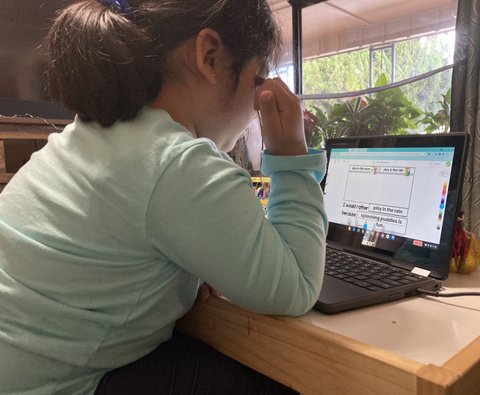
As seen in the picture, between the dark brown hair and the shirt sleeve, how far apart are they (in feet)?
0.50

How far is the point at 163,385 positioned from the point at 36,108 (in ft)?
4.93

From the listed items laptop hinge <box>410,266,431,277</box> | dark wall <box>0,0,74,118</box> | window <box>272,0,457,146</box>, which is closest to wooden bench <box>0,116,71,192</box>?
dark wall <box>0,0,74,118</box>

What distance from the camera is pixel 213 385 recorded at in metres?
0.62

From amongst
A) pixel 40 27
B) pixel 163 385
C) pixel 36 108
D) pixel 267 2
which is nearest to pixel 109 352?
pixel 163 385

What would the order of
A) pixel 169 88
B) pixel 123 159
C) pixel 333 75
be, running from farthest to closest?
1. pixel 333 75
2. pixel 169 88
3. pixel 123 159

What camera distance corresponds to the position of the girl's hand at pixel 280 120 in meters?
0.64

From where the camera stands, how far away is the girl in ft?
1.65

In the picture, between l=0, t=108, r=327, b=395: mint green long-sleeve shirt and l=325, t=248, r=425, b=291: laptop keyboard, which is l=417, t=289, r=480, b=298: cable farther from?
l=0, t=108, r=327, b=395: mint green long-sleeve shirt

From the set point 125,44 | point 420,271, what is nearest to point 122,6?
point 125,44

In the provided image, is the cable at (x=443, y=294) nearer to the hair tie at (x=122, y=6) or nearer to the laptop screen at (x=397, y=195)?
the laptop screen at (x=397, y=195)

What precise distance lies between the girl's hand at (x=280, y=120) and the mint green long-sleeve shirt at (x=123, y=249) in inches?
4.4

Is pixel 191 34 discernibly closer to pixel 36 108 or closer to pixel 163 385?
pixel 163 385

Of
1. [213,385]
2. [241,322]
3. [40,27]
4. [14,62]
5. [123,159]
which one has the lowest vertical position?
[213,385]

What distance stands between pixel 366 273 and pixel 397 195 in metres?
0.19
